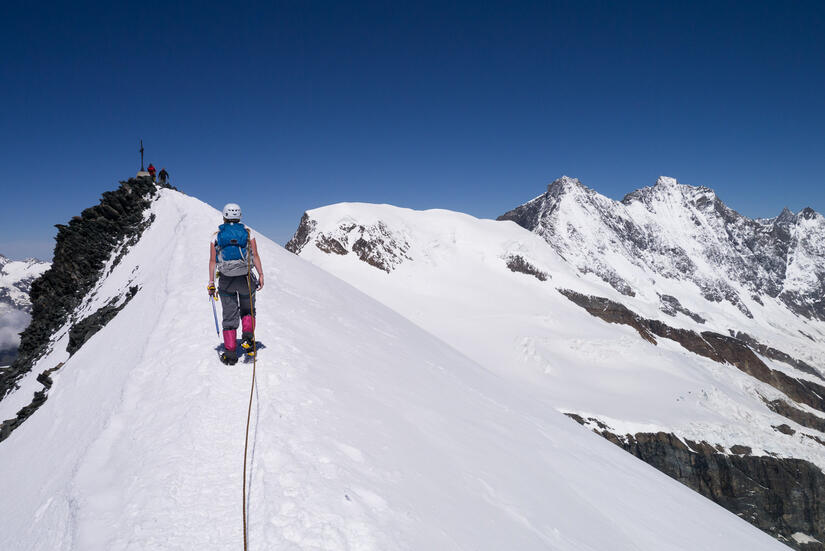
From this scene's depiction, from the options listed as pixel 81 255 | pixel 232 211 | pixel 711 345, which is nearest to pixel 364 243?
pixel 81 255

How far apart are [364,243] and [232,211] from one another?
5455 cm

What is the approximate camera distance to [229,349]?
615 cm

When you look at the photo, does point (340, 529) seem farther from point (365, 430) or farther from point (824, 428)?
point (824, 428)

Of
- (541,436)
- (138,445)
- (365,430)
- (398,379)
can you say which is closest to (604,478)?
(541,436)

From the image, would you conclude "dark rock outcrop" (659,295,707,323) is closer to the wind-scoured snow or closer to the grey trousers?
the wind-scoured snow

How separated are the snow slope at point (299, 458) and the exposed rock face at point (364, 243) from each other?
4939cm

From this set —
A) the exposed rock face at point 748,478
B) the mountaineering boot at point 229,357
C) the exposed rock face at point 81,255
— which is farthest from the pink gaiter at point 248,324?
the exposed rock face at point 748,478

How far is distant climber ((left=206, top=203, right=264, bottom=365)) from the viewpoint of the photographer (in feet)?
21.0

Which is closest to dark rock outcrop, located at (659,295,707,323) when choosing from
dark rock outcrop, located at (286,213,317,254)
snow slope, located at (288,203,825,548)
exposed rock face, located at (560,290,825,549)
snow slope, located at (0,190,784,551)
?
snow slope, located at (288,203,825,548)

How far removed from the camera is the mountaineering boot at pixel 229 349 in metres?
6.07

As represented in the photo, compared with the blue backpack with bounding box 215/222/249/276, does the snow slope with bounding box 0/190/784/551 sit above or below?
below

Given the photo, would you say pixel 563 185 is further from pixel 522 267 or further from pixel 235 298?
pixel 235 298

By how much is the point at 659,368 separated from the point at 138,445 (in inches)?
2110

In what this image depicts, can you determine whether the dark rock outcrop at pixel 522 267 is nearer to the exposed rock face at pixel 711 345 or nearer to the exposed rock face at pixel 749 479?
the exposed rock face at pixel 711 345
